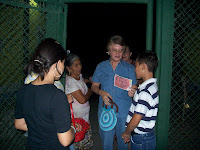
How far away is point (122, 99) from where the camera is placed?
2.42 m

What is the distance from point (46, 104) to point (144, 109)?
1.10 m

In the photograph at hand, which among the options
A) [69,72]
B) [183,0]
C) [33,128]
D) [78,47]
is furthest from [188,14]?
[78,47]

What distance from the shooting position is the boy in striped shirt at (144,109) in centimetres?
181

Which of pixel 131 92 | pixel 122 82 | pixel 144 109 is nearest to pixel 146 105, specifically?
pixel 144 109

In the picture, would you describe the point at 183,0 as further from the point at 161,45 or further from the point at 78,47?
the point at 78,47

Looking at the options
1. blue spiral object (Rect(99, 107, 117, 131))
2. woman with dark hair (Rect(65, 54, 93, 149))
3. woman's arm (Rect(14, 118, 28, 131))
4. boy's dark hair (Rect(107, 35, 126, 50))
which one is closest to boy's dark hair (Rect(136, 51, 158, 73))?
boy's dark hair (Rect(107, 35, 126, 50))

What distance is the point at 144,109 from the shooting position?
5.85ft

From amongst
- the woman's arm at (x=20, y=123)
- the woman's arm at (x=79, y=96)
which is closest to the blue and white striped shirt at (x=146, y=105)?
the woman's arm at (x=79, y=96)

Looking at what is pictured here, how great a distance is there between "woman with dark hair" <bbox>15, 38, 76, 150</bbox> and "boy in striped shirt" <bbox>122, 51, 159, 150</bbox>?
0.83 meters

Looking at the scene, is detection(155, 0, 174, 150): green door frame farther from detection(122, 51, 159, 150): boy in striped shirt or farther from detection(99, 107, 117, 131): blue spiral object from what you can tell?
detection(99, 107, 117, 131): blue spiral object

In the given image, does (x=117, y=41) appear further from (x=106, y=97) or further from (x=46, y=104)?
(x=46, y=104)

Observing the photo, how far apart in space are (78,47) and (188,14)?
546 inches

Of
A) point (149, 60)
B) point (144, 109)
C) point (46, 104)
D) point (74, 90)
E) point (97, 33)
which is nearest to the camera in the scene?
point (46, 104)

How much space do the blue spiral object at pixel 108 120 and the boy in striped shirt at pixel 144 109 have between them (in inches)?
12.6
